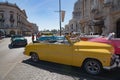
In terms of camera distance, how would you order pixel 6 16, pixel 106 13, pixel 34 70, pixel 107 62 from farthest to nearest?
pixel 6 16
pixel 106 13
pixel 34 70
pixel 107 62

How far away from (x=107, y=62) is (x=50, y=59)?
120 inches

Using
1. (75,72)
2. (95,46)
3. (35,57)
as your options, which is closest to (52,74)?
(75,72)

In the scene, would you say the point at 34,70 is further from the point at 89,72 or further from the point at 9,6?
the point at 9,6

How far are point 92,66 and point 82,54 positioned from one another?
61cm

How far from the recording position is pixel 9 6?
8338cm

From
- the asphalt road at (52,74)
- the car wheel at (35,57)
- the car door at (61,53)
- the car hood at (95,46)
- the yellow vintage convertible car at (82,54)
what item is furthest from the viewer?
the car wheel at (35,57)

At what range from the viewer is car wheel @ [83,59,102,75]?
7.92m

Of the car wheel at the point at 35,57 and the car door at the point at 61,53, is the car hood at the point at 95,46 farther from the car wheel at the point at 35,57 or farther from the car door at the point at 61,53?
the car wheel at the point at 35,57

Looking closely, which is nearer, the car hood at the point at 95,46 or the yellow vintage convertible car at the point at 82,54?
the yellow vintage convertible car at the point at 82,54

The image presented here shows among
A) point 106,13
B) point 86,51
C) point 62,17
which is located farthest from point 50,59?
point 106,13

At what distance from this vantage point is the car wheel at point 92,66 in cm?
792

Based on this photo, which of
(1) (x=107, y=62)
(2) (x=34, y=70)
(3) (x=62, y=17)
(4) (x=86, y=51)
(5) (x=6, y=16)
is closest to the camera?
(1) (x=107, y=62)

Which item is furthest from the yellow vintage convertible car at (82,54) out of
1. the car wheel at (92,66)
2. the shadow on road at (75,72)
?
the shadow on road at (75,72)

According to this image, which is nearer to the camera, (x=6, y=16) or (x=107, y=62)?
(x=107, y=62)
